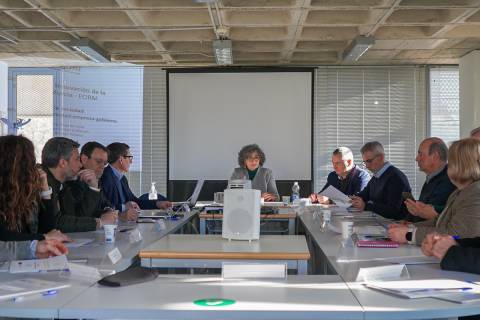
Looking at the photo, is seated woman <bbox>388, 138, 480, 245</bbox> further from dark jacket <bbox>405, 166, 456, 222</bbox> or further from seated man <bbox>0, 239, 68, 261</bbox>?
seated man <bbox>0, 239, 68, 261</bbox>

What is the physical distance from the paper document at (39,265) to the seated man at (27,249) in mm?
80

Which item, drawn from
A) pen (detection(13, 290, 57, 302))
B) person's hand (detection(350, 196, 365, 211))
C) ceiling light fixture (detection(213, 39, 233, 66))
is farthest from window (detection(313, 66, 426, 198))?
pen (detection(13, 290, 57, 302))

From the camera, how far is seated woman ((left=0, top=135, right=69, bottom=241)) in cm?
267

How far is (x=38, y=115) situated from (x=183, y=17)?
424 cm

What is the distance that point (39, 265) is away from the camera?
2.34 metres

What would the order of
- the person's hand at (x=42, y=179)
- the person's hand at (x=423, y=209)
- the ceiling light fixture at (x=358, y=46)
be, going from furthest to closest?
the ceiling light fixture at (x=358, y=46), the person's hand at (x=423, y=209), the person's hand at (x=42, y=179)

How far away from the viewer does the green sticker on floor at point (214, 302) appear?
1816 mm

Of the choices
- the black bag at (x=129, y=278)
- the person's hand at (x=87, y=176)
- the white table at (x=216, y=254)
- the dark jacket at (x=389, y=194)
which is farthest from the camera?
the dark jacket at (x=389, y=194)

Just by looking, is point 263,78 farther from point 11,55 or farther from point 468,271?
point 468,271

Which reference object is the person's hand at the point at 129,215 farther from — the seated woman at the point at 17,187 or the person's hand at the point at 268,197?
the person's hand at the point at 268,197

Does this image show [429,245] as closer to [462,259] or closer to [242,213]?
[462,259]

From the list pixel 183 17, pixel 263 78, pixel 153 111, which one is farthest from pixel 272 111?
pixel 183 17

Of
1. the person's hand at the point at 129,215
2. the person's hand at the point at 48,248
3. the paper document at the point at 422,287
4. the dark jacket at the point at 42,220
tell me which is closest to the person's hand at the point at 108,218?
the person's hand at the point at 129,215

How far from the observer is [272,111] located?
8516mm
